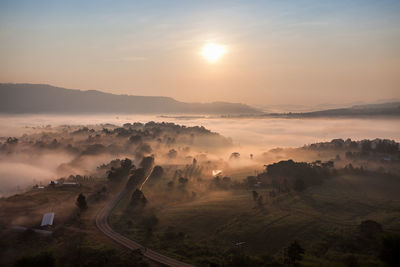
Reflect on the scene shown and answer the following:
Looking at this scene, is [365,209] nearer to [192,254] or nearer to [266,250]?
[266,250]

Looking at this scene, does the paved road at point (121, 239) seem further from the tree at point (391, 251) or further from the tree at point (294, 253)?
the tree at point (391, 251)

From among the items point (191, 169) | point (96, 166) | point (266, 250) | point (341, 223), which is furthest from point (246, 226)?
point (96, 166)

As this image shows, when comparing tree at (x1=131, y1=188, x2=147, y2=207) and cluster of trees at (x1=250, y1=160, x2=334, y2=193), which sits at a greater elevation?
cluster of trees at (x1=250, y1=160, x2=334, y2=193)

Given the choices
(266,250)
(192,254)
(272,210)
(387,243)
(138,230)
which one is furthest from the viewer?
(272,210)

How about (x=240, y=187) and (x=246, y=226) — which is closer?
(x=246, y=226)

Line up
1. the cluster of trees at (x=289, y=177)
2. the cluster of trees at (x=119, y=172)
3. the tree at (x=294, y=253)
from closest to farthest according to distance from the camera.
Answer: the tree at (x=294, y=253) < the cluster of trees at (x=289, y=177) < the cluster of trees at (x=119, y=172)

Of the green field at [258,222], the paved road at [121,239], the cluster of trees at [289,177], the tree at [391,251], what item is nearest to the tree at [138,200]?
the green field at [258,222]

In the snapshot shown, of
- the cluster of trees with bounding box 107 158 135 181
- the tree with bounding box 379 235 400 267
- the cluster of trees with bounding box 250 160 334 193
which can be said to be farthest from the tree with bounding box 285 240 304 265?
the cluster of trees with bounding box 107 158 135 181

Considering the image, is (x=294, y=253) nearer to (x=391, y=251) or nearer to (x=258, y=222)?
(x=391, y=251)

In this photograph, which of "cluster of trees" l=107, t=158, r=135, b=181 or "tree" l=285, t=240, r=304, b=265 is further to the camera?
"cluster of trees" l=107, t=158, r=135, b=181

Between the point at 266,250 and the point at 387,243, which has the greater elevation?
the point at 387,243

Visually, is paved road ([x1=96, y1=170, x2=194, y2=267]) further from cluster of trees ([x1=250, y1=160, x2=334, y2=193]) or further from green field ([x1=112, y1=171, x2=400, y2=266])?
cluster of trees ([x1=250, y1=160, x2=334, y2=193])
